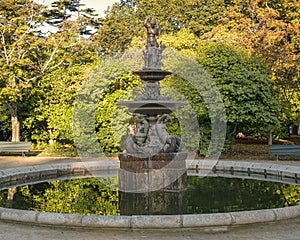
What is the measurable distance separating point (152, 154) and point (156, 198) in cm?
141

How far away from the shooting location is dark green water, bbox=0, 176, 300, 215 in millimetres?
10047

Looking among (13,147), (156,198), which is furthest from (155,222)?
(13,147)

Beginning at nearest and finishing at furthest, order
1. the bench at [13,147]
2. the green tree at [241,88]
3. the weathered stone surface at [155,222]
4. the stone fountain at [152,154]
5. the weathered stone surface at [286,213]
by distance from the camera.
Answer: the weathered stone surface at [155,222], the weathered stone surface at [286,213], the stone fountain at [152,154], the bench at [13,147], the green tree at [241,88]

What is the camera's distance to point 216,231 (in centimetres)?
773

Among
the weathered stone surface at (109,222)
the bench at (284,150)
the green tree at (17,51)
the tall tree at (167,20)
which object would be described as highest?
the tall tree at (167,20)

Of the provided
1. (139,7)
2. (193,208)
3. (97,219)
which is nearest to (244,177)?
(193,208)

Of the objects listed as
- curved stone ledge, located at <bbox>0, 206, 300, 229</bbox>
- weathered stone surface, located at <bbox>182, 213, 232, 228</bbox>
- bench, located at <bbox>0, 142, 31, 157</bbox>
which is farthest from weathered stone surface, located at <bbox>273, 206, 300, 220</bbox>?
bench, located at <bbox>0, 142, 31, 157</bbox>

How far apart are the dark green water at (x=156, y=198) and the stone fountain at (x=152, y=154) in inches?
6.8

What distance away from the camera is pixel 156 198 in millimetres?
11078

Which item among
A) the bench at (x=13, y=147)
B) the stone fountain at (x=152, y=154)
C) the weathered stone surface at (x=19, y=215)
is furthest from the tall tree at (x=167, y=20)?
the weathered stone surface at (x=19, y=215)

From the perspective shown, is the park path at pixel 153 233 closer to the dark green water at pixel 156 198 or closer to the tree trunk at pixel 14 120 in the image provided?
the dark green water at pixel 156 198

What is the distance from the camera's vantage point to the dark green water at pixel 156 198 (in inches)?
396

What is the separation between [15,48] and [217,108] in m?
11.8

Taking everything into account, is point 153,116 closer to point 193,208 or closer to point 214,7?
point 193,208
